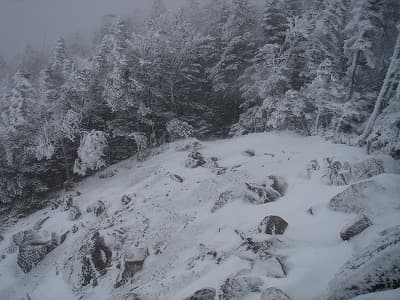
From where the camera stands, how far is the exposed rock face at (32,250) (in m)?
14.4

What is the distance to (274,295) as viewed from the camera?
609 cm

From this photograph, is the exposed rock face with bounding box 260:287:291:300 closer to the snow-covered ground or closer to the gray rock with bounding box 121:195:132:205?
the snow-covered ground

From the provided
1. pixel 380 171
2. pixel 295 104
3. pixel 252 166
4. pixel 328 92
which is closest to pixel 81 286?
pixel 252 166

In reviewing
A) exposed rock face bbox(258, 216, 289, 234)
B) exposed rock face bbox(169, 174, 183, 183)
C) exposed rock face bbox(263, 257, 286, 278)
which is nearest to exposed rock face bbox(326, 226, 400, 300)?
exposed rock face bbox(263, 257, 286, 278)

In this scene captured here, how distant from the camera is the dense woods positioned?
59.5 feet

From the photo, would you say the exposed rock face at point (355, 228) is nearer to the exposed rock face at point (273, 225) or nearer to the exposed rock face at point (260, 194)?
the exposed rock face at point (273, 225)

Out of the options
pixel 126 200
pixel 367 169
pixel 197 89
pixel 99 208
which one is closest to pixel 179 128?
pixel 197 89

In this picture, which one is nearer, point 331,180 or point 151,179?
point 331,180

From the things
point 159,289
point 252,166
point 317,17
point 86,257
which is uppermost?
point 317,17

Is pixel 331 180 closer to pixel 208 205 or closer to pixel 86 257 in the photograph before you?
pixel 208 205

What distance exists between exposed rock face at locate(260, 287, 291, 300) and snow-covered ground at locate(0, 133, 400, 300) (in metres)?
0.34

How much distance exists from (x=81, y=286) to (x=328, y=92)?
17.8 metres

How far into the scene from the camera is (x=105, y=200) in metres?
16.3

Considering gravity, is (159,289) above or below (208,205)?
below
